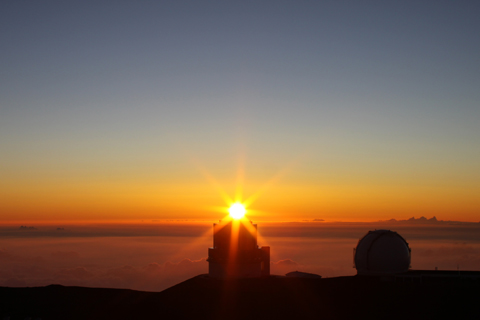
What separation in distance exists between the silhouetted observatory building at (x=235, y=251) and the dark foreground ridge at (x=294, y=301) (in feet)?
3.09

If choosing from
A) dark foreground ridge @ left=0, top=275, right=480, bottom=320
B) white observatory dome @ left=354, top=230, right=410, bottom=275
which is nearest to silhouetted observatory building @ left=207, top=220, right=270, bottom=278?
dark foreground ridge @ left=0, top=275, right=480, bottom=320

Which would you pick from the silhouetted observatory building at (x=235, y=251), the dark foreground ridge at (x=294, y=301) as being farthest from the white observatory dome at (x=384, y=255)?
the silhouetted observatory building at (x=235, y=251)

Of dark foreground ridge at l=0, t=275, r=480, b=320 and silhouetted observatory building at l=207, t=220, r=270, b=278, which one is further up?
silhouetted observatory building at l=207, t=220, r=270, b=278

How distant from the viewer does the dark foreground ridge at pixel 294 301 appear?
109 ft

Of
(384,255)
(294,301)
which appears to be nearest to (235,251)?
(294,301)

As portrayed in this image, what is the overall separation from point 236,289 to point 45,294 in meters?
26.6

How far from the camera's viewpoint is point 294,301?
35.6m

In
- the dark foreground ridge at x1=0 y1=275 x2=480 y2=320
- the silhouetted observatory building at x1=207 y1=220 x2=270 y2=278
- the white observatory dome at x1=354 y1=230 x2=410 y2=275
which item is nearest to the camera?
the dark foreground ridge at x1=0 y1=275 x2=480 y2=320

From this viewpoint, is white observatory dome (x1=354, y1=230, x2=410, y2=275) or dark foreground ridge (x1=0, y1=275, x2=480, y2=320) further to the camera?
white observatory dome (x1=354, y1=230, x2=410, y2=275)

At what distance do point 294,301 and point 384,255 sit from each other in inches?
431

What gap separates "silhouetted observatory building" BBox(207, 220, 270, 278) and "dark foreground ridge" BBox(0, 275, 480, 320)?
0.94 meters

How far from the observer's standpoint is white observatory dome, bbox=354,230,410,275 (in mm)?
41188

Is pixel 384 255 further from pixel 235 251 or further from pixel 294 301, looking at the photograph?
pixel 235 251

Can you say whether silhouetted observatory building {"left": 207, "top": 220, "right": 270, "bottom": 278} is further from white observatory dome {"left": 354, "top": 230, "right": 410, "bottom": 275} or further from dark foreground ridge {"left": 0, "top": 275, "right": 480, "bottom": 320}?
white observatory dome {"left": 354, "top": 230, "right": 410, "bottom": 275}
